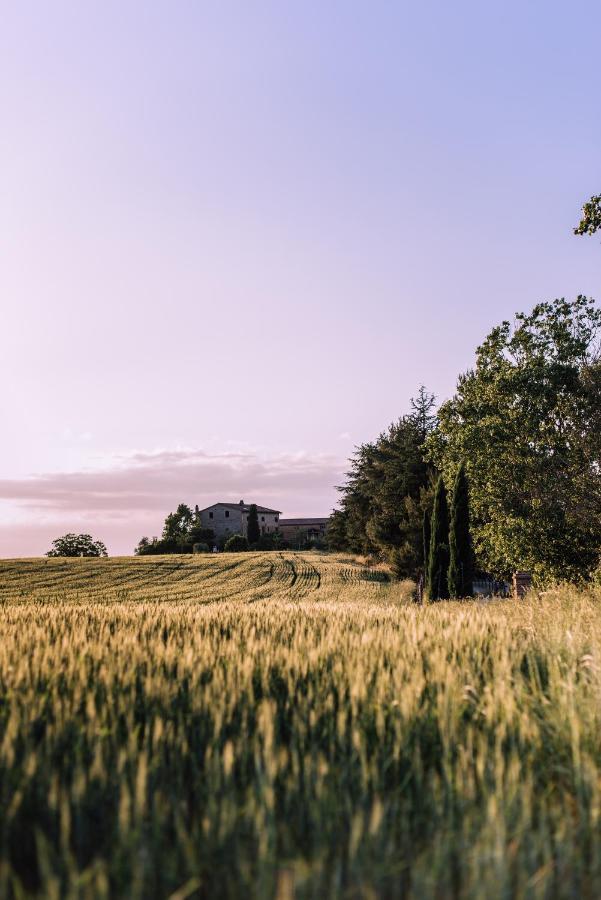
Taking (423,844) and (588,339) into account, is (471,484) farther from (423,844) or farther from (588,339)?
(423,844)

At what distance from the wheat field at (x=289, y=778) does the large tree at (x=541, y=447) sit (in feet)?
68.8

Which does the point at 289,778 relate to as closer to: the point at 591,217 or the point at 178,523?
the point at 591,217

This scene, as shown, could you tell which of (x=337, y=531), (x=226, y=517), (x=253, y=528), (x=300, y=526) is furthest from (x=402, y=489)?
(x=300, y=526)

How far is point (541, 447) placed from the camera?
1072 inches

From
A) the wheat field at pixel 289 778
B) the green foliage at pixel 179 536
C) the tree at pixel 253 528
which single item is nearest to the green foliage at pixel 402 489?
the wheat field at pixel 289 778

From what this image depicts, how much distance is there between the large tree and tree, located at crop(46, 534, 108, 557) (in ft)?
219

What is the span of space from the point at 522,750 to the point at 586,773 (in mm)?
535

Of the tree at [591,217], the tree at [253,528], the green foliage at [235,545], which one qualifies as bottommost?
the green foliage at [235,545]

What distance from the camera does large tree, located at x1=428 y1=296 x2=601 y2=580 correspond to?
86.0ft

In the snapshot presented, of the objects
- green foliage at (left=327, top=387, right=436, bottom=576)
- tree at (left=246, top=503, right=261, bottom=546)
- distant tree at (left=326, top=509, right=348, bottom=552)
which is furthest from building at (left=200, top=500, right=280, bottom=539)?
green foliage at (left=327, top=387, right=436, bottom=576)

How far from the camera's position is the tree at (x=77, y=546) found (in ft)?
278

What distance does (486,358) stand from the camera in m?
29.7

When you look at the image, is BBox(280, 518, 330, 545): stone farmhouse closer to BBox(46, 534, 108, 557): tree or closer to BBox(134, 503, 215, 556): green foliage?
BBox(134, 503, 215, 556): green foliage

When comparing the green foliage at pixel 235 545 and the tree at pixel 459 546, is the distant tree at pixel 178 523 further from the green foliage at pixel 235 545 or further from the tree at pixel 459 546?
the tree at pixel 459 546
